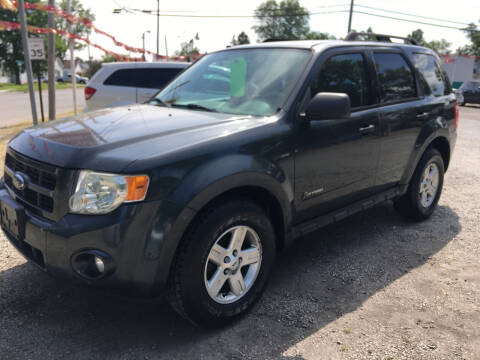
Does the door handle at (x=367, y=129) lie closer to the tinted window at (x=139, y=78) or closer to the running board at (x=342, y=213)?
the running board at (x=342, y=213)

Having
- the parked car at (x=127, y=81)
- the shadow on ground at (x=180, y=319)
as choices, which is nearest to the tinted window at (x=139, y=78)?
the parked car at (x=127, y=81)

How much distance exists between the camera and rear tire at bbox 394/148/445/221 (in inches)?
175

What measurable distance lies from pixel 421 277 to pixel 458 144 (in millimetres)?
7919

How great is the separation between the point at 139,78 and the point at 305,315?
700cm

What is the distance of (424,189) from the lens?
4637mm

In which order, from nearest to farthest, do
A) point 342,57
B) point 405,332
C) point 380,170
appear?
point 405,332 → point 342,57 → point 380,170

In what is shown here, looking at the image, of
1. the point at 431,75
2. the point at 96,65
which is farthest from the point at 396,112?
the point at 96,65

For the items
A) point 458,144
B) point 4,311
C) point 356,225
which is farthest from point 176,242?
point 458,144

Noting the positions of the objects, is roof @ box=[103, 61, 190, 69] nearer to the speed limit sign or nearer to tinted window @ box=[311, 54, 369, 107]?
the speed limit sign

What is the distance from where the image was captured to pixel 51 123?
304 centimetres

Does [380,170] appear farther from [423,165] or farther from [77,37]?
[77,37]

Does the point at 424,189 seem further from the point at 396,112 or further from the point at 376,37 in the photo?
the point at 376,37

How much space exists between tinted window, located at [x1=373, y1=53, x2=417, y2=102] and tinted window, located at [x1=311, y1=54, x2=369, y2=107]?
0.82 feet

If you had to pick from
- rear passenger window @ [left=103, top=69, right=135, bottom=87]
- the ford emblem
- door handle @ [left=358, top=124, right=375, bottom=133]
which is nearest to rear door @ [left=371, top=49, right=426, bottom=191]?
door handle @ [left=358, top=124, right=375, bottom=133]
